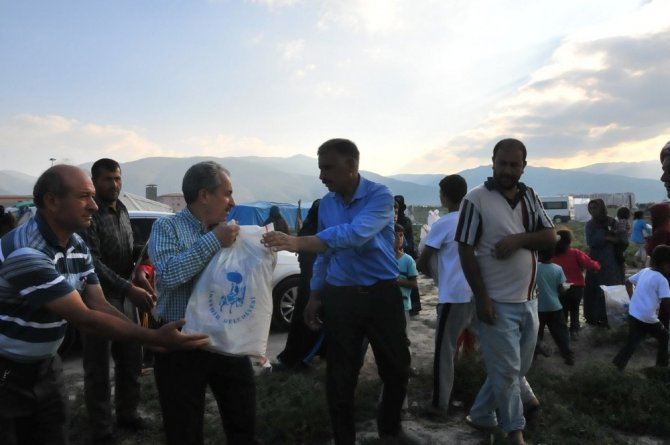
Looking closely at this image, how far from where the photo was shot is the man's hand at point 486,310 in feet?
10.5

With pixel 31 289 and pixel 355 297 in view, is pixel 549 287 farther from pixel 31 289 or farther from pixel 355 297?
pixel 31 289

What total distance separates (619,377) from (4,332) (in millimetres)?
4559

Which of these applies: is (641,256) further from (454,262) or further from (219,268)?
(219,268)

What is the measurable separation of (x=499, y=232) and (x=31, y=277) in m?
2.67

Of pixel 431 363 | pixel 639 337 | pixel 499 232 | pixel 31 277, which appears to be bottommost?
pixel 431 363

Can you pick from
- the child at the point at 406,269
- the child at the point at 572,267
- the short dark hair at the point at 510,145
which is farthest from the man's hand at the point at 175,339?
the child at the point at 572,267

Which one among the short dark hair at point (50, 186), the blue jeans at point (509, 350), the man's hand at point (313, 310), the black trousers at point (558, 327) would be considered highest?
the short dark hair at point (50, 186)

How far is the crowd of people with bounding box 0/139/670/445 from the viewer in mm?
2117

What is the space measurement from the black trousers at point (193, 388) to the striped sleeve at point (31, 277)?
59 cm

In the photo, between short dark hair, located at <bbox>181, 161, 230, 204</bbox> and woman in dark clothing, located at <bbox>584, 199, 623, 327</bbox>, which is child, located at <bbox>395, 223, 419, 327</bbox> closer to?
short dark hair, located at <bbox>181, 161, 230, 204</bbox>

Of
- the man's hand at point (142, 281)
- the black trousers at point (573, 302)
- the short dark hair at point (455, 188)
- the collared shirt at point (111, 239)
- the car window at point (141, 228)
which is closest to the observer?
the man's hand at point (142, 281)

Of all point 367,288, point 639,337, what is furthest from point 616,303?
point 367,288

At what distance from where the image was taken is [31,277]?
1.98 metres

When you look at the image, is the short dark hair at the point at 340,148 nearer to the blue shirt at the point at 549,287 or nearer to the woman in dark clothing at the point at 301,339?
the woman in dark clothing at the point at 301,339
